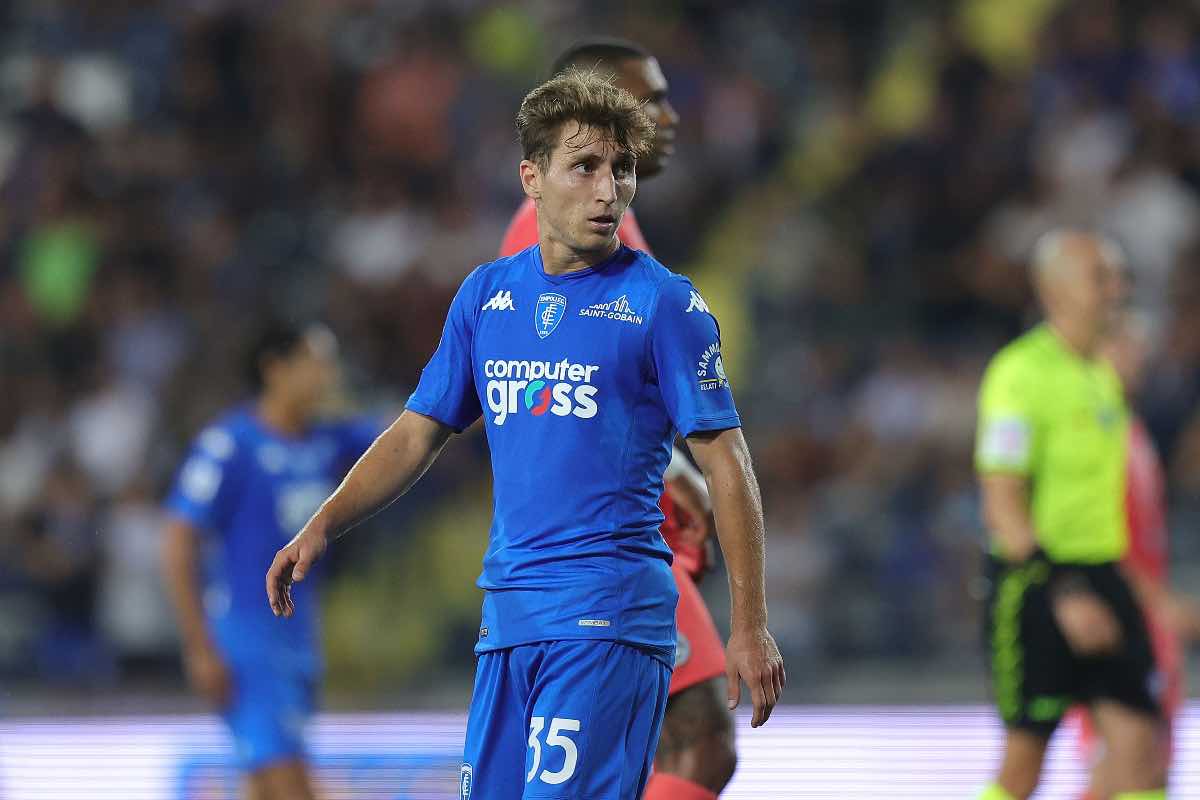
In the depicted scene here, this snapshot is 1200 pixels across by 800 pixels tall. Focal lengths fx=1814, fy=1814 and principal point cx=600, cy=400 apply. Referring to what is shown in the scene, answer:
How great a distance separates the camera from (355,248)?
1309cm

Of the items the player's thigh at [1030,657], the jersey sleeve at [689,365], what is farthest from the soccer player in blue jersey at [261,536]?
the jersey sleeve at [689,365]

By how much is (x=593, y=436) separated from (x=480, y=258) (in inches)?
342

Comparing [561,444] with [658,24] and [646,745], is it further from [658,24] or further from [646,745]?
[658,24]

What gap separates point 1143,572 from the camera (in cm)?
747

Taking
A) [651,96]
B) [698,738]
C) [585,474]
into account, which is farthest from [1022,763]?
[585,474]

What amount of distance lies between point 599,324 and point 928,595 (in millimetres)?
7272

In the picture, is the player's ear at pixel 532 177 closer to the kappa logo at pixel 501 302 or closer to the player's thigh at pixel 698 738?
the kappa logo at pixel 501 302

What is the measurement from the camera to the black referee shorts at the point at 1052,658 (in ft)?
21.8

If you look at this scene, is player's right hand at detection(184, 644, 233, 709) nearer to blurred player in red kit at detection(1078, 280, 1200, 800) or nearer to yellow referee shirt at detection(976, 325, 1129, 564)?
yellow referee shirt at detection(976, 325, 1129, 564)

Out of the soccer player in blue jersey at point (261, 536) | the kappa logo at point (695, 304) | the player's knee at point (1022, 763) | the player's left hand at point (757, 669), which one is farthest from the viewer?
the soccer player in blue jersey at point (261, 536)

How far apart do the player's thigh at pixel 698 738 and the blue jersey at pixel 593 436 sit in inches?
36.4

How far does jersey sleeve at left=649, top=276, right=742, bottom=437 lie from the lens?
3.93 meters

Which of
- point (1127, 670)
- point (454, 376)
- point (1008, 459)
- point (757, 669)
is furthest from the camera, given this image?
point (1008, 459)

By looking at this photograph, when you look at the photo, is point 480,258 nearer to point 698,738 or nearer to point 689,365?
point 698,738
